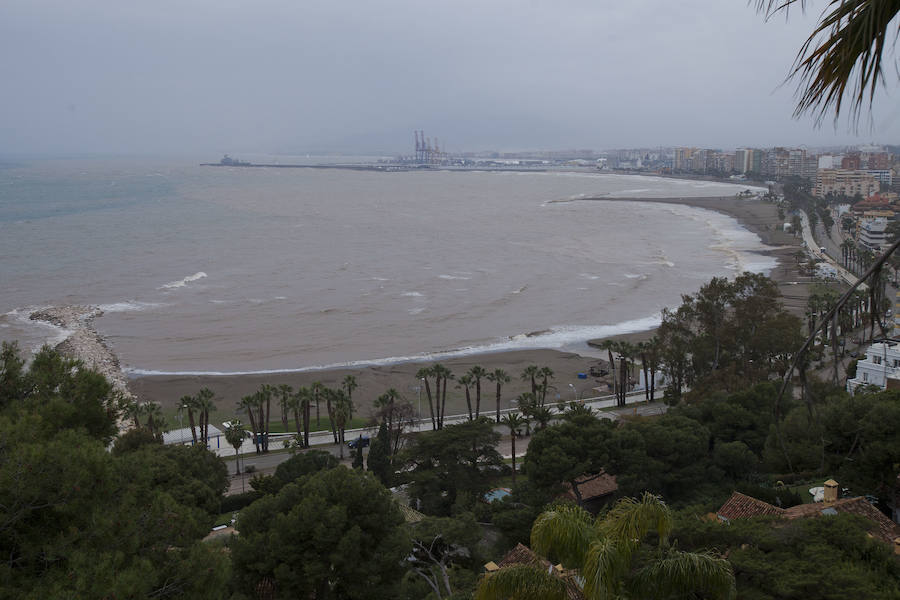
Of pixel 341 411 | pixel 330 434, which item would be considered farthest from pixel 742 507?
pixel 330 434

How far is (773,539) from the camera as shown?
9.13 metres

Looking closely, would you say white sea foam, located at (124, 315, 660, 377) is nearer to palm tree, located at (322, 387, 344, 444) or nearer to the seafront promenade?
the seafront promenade

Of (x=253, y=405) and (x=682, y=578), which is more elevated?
(x=682, y=578)

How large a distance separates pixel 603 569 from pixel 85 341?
41058mm

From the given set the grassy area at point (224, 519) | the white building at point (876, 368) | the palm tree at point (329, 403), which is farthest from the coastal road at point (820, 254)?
the grassy area at point (224, 519)

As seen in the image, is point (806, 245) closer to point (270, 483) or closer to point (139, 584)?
point (270, 483)

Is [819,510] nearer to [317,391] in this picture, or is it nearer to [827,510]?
[827,510]

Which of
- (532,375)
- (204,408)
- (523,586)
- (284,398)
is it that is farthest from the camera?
(532,375)

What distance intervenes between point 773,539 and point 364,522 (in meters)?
6.64

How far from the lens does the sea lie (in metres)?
40.9

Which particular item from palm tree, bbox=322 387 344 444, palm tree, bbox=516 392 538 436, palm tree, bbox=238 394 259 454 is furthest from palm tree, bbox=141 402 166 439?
palm tree, bbox=516 392 538 436

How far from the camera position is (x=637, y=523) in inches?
209

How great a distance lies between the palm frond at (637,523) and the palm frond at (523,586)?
59 cm

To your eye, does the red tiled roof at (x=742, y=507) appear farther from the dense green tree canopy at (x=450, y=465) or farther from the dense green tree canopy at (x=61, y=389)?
the dense green tree canopy at (x=61, y=389)
